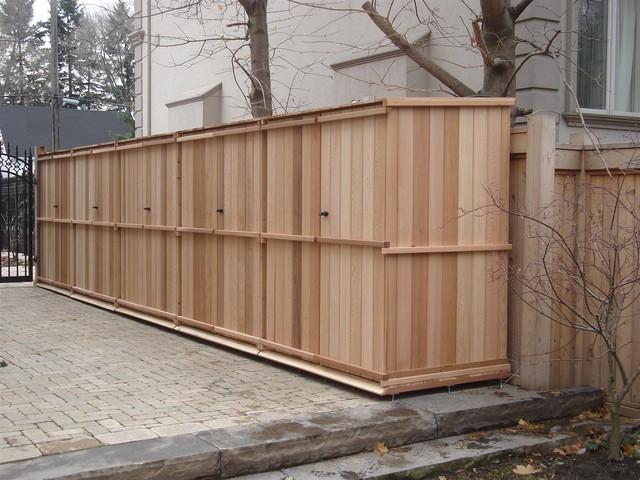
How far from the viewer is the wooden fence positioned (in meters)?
6.68

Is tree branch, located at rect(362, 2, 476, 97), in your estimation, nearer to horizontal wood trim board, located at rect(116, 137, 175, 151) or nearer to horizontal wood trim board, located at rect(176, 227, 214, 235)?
horizontal wood trim board, located at rect(176, 227, 214, 235)

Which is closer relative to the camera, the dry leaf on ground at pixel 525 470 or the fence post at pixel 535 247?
the dry leaf on ground at pixel 525 470

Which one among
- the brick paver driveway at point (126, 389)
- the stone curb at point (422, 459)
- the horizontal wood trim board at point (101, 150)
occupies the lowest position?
the stone curb at point (422, 459)

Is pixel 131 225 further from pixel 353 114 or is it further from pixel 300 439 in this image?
pixel 300 439

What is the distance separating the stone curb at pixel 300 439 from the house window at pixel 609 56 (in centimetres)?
433

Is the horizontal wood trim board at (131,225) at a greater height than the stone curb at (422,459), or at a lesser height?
greater

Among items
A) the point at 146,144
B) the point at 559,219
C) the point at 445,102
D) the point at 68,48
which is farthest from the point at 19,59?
the point at 559,219

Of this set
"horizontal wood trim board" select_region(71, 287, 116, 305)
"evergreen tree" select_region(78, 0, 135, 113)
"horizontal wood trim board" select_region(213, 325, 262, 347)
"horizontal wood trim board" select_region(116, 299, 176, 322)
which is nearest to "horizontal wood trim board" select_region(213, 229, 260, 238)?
"horizontal wood trim board" select_region(213, 325, 262, 347)

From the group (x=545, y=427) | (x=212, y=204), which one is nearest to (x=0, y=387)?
(x=212, y=204)

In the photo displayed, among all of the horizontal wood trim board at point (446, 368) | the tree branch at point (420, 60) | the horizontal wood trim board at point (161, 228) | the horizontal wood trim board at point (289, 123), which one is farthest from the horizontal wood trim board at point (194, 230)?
A: the horizontal wood trim board at point (446, 368)

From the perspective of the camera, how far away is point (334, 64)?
12367 mm

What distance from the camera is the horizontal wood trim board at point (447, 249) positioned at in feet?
21.3

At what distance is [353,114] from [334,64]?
578cm

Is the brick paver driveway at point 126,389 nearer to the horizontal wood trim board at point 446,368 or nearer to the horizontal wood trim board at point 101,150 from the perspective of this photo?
the horizontal wood trim board at point 446,368
